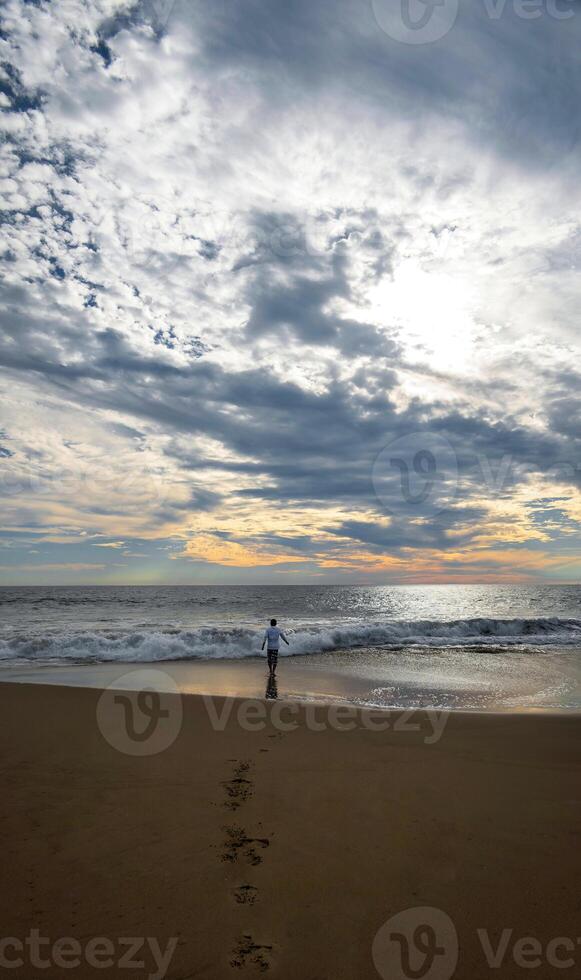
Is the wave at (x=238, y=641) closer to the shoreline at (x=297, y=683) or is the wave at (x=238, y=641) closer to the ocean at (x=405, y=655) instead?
the ocean at (x=405, y=655)

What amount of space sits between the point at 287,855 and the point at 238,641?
1923 cm

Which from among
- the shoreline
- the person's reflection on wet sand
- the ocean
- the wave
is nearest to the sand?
the shoreline

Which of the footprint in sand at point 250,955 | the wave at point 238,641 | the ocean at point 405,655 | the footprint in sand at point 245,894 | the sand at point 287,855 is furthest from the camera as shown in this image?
the wave at point 238,641

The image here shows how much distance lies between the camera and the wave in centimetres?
2125

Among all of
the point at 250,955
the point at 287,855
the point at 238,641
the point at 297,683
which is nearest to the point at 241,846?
the point at 287,855

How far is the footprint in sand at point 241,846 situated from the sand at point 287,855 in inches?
0.9

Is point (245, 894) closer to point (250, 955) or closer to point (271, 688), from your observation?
point (250, 955)

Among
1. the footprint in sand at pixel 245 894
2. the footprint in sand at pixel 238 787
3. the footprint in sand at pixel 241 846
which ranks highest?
the footprint in sand at pixel 245 894

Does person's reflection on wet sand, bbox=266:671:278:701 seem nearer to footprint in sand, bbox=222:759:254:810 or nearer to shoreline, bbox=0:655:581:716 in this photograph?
shoreline, bbox=0:655:581:716

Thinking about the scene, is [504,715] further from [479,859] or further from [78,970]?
[78,970]

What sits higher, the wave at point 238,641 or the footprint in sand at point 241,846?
the footprint in sand at point 241,846

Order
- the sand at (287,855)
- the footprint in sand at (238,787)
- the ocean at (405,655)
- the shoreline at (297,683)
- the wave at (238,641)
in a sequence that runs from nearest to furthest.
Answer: the sand at (287,855) → the footprint in sand at (238,787) → the shoreline at (297,683) → the ocean at (405,655) → the wave at (238,641)

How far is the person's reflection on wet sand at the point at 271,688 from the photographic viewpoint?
1322cm

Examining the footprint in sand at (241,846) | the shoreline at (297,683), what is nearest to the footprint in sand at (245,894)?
the footprint in sand at (241,846)
